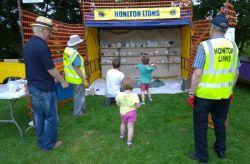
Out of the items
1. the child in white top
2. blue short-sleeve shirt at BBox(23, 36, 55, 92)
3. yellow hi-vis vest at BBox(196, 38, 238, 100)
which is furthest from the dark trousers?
blue short-sleeve shirt at BBox(23, 36, 55, 92)

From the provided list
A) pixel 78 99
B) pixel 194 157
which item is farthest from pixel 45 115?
pixel 194 157

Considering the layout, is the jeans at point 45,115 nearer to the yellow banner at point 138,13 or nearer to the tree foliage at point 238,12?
the yellow banner at point 138,13

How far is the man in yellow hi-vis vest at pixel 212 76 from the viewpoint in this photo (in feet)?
11.4

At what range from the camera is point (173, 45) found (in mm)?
11414

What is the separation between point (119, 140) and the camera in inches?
185

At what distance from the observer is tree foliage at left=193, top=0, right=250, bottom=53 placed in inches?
421

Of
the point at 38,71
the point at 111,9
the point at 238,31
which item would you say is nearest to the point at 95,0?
the point at 111,9

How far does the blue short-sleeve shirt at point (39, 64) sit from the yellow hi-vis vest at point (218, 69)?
6.84ft

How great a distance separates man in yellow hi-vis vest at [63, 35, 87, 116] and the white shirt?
2.28 ft

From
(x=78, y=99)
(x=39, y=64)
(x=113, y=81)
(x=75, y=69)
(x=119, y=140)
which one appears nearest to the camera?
(x=39, y=64)

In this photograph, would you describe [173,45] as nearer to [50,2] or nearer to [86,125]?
[86,125]

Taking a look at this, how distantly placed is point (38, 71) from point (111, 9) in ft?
19.0

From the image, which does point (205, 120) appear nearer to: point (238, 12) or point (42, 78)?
point (42, 78)

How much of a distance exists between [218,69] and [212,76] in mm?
110
